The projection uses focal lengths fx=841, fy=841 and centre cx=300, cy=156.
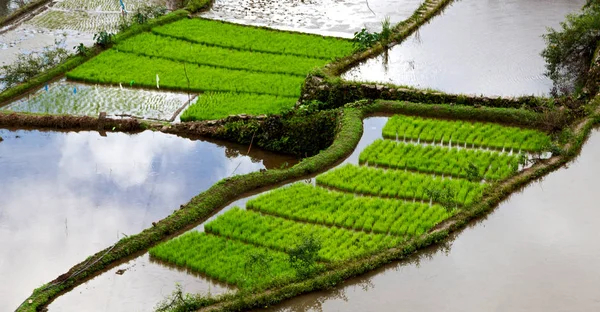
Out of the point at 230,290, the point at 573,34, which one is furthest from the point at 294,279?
the point at 573,34

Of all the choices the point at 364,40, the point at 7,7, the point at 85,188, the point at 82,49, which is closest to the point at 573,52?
the point at 364,40

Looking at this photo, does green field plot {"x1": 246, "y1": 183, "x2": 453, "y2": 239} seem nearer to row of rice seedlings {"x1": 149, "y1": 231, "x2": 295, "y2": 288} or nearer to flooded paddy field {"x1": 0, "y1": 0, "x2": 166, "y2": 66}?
row of rice seedlings {"x1": 149, "y1": 231, "x2": 295, "y2": 288}

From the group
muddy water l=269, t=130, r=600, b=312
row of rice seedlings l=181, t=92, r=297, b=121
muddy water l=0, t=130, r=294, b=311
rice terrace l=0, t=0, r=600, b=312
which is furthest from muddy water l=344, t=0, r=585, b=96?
muddy water l=269, t=130, r=600, b=312

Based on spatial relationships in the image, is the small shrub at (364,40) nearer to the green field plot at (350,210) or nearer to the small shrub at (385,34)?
the small shrub at (385,34)

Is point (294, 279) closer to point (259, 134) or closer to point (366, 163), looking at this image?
point (366, 163)

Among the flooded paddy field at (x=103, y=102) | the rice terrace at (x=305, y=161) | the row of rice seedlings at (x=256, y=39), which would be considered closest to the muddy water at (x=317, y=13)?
the rice terrace at (x=305, y=161)
